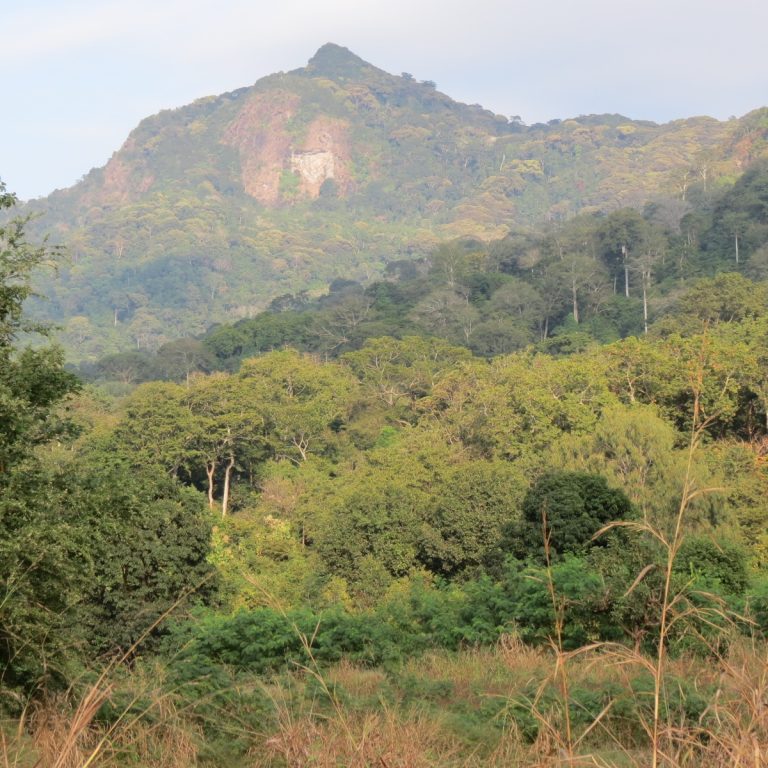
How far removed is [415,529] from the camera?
25.8 metres

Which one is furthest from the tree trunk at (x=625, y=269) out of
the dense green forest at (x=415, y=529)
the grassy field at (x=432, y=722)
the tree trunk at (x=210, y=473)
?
the grassy field at (x=432, y=722)

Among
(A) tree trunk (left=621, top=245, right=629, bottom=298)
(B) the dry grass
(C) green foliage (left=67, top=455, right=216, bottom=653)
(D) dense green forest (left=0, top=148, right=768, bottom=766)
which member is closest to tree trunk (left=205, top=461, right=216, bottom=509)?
(D) dense green forest (left=0, top=148, right=768, bottom=766)

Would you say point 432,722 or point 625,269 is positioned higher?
point 625,269

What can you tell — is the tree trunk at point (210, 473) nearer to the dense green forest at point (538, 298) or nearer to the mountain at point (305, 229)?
the dense green forest at point (538, 298)

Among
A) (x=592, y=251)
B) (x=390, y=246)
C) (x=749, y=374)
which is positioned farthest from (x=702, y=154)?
(x=749, y=374)

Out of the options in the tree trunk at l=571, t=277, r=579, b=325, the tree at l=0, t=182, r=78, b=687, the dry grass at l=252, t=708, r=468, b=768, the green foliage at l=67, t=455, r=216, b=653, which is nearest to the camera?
the dry grass at l=252, t=708, r=468, b=768

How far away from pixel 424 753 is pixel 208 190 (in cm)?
20133

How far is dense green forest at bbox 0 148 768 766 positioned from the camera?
427 centimetres

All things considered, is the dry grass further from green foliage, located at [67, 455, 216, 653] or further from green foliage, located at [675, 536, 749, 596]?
green foliage, located at [67, 455, 216, 653]

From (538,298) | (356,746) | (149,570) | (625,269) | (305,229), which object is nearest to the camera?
(356,746)

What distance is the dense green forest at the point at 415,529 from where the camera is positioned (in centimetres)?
427

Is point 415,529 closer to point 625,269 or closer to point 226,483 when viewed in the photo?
point 226,483

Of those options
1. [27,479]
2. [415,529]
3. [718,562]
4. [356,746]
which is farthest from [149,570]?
[356,746]

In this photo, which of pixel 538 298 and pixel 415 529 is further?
pixel 538 298
